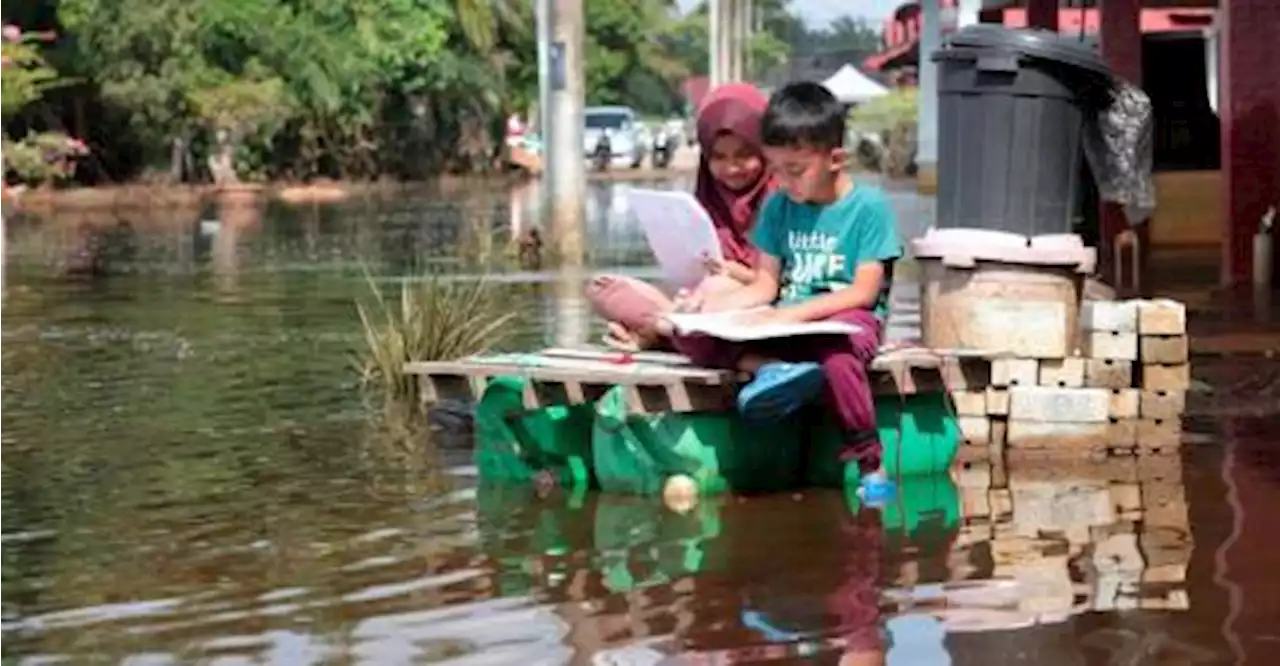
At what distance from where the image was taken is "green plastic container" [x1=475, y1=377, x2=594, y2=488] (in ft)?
29.4

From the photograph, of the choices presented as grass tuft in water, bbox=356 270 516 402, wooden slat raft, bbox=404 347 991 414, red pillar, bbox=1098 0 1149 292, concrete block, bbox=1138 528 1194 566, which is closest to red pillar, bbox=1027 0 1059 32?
red pillar, bbox=1098 0 1149 292

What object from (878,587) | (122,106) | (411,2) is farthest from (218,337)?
(411,2)

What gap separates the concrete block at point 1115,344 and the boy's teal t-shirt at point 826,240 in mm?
913

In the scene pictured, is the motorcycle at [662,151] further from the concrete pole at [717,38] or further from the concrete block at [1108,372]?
the concrete block at [1108,372]

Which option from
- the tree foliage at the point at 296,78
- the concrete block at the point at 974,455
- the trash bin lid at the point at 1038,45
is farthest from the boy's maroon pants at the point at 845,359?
the tree foliage at the point at 296,78

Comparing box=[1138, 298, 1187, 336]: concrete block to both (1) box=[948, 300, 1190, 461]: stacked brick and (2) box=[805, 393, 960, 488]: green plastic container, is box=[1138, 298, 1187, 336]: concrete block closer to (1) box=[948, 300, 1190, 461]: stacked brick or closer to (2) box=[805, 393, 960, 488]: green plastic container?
(1) box=[948, 300, 1190, 461]: stacked brick

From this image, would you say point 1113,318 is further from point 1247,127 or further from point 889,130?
point 889,130

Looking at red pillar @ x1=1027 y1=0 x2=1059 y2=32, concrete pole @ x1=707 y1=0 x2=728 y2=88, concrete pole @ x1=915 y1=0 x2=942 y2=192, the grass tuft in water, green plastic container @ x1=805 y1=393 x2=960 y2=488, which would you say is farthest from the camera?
concrete pole @ x1=707 y1=0 x2=728 y2=88

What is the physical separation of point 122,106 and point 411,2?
859cm

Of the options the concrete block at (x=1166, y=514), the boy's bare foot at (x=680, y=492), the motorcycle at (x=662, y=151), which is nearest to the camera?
the concrete block at (x=1166, y=514)

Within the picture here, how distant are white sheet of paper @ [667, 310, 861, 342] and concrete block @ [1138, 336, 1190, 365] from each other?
58.2 inches

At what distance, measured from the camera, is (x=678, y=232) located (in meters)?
9.15

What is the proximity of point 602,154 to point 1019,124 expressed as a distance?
57175 millimetres

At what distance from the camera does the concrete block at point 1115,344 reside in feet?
30.3
